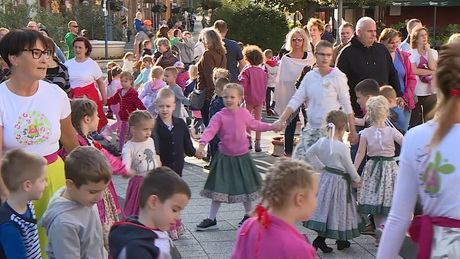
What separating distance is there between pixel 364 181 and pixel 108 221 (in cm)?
250

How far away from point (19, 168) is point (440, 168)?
2.29 metres

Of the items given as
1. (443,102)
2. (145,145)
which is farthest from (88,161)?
(145,145)

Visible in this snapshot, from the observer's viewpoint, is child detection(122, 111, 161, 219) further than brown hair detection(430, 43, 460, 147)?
Yes

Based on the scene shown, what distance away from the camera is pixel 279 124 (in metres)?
7.18

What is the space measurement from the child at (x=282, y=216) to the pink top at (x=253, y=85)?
822cm

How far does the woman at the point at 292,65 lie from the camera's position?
389 inches

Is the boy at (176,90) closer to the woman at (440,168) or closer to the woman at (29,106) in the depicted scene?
the woman at (29,106)

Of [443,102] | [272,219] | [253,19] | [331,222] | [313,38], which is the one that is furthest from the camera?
[253,19]

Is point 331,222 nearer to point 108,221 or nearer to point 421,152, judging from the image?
point 108,221

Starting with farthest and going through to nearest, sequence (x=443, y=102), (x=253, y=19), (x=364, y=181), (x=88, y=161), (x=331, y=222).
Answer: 1. (x=253, y=19)
2. (x=364, y=181)
3. (x=331, y=222)
4. (x=88, y=161)
5. (x=443, y=102)

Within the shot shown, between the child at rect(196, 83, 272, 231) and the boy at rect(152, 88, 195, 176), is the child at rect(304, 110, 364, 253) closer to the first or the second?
the child at rect(196, 83, 272, 231)

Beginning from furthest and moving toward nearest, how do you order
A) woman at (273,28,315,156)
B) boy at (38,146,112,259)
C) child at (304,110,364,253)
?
woman at (273,28,315,156), child at (304,110,364,253), boy at (38,146,112,259)

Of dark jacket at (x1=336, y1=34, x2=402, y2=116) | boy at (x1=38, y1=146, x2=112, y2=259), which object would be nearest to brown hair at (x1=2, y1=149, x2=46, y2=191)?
boy at (x1=38, y1=146, x2=112, y2=259)

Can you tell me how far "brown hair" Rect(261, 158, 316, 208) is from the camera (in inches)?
130
